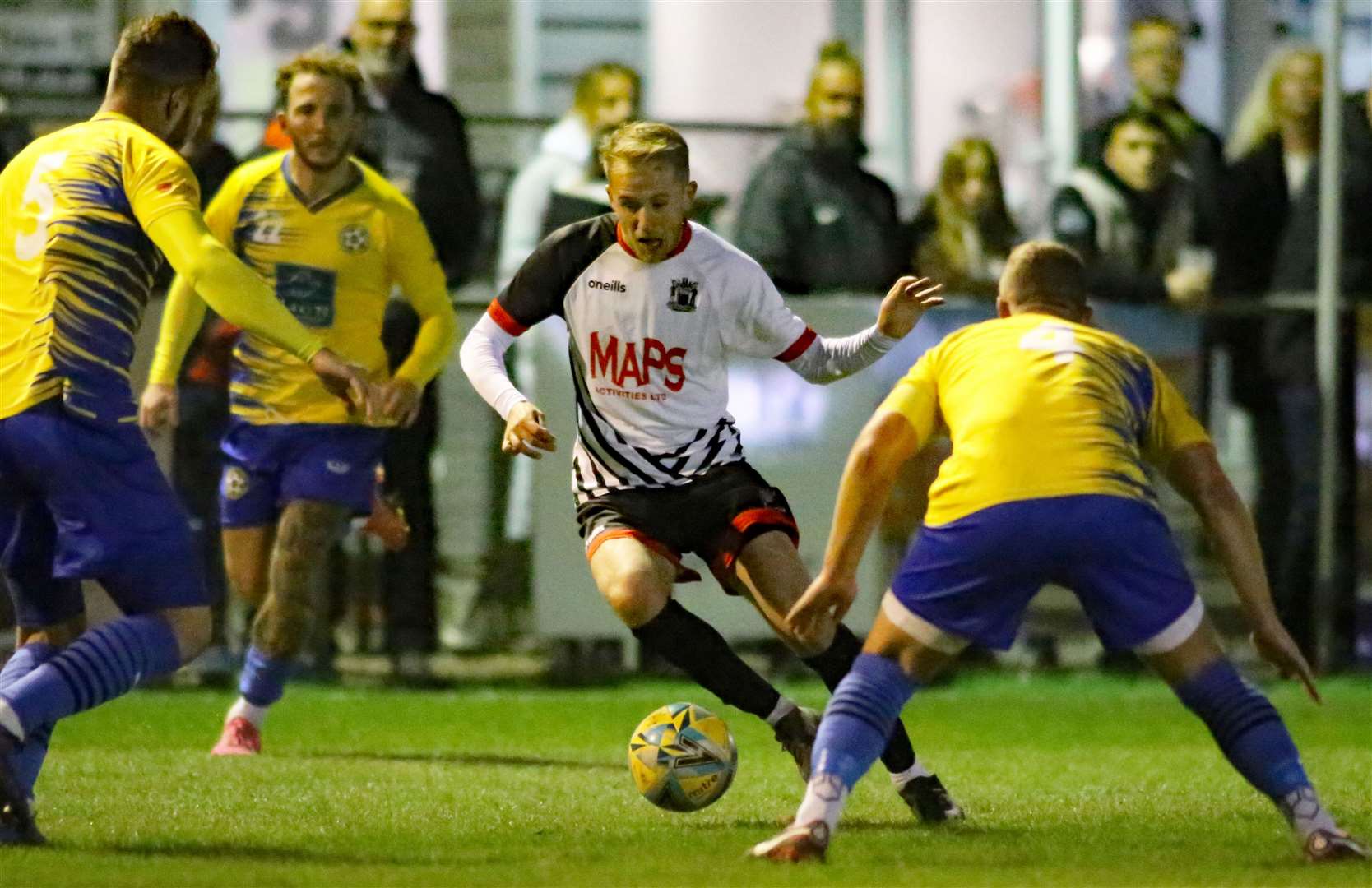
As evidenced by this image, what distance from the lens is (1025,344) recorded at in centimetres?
589

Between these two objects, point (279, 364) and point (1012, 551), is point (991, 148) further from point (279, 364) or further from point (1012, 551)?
point (1012, 551)

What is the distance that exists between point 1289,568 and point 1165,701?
1.53 m

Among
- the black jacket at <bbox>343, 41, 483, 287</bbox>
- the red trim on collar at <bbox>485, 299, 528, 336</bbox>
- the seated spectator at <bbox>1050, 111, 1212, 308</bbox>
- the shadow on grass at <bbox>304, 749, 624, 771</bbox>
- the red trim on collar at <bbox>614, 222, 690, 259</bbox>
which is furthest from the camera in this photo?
the seated spectator at <bbox>1050, 111, 1212, 308</bbox>

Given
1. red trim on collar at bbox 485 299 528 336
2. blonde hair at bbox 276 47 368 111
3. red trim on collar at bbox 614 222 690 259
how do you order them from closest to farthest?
red trim on collar at bbox 614 222 690 259
red trim on collar at bbox 485 299 528 336
blonde hair at bbox 276 47 368 111

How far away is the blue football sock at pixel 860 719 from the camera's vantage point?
566 centimetres

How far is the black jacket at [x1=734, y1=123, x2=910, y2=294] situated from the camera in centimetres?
1174

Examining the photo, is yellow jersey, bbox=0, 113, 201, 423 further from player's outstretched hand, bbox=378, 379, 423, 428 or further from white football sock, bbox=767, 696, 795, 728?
white football sock, bbox=767, 696, 795, 728

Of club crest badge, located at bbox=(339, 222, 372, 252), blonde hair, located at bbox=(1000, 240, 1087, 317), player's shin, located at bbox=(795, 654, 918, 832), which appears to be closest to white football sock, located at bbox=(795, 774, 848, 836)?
player's shin, located at bbox=(795, 654, 918, 832)

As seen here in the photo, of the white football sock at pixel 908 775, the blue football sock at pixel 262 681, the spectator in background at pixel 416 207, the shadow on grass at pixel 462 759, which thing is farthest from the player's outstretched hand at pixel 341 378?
the spectator in background at pixel 416 207

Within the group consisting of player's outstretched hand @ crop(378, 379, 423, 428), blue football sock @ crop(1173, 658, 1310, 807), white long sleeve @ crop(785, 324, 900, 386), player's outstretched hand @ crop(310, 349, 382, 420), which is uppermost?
player's outstretched hand @ crop(310, 349, 382, 420)

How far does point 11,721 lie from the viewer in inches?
228

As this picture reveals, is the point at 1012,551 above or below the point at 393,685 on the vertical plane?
above

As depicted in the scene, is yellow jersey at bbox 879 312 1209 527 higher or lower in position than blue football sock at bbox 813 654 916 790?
higher

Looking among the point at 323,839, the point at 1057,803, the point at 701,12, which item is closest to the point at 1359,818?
the point at 1057,803
